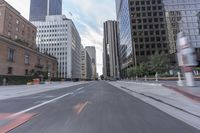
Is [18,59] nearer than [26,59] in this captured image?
Yes

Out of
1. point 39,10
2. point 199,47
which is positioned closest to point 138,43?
point 199,47

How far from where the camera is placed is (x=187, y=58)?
12.3 meters

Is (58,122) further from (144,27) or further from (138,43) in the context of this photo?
(144,27)

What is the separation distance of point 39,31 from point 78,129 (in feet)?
Result: 438

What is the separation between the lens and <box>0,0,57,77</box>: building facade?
43.7m

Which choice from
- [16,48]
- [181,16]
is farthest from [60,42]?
[181,16]

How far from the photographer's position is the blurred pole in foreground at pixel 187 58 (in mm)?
12195

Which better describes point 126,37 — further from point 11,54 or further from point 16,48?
point 11,54

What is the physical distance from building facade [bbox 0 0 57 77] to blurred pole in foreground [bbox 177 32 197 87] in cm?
3976

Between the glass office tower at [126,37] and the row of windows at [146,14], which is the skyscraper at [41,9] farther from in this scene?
the row of windows at [146,14]

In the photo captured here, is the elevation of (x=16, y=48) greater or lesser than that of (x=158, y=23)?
lesser

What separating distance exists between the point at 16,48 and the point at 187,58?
49.4m

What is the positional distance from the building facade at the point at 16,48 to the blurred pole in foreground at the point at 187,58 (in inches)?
1565

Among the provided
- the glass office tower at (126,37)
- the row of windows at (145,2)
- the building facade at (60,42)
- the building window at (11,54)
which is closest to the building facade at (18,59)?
the building window at (11,54)
